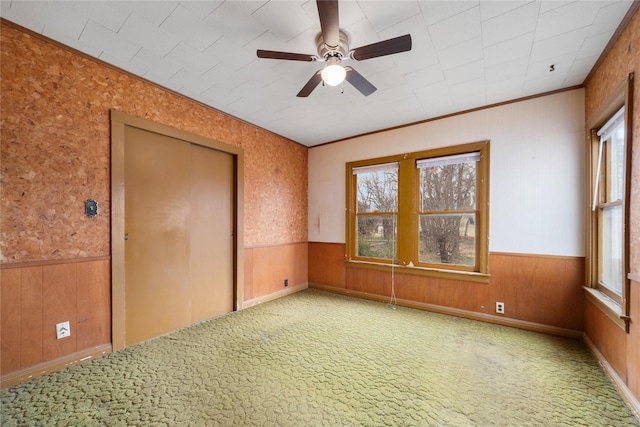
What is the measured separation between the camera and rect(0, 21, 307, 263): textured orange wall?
1.96m

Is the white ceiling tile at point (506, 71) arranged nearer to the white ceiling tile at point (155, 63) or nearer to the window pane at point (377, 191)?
the window pane at point (377, 191)

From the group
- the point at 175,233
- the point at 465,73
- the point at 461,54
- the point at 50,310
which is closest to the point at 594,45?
the point at 465,73

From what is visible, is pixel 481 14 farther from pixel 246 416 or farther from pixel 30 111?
pixel 30 111

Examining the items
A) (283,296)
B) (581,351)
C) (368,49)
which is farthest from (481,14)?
(283,296)

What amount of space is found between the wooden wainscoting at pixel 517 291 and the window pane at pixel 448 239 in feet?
0.87

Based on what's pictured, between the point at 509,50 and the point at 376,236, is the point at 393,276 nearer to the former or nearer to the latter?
the point at 376,236

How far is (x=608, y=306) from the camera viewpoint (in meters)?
2.13

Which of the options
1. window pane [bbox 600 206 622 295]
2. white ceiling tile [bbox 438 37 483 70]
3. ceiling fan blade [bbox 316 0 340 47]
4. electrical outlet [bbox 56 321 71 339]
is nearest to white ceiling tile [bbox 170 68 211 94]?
ceiling fan blade [bbox 316 0 340 47]

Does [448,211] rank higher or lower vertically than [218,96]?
lower

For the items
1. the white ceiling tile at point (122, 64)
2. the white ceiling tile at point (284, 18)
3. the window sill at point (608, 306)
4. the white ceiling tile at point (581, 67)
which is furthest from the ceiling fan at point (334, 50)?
the window sill at point (608, 306)

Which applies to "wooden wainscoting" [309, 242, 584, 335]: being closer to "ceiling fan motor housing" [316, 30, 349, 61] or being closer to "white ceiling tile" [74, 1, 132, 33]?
"ceiling fan motor housing" [316, 30, 349, 61]

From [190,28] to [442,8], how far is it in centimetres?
181

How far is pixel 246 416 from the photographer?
166cm

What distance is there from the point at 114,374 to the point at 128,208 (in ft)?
4.79
